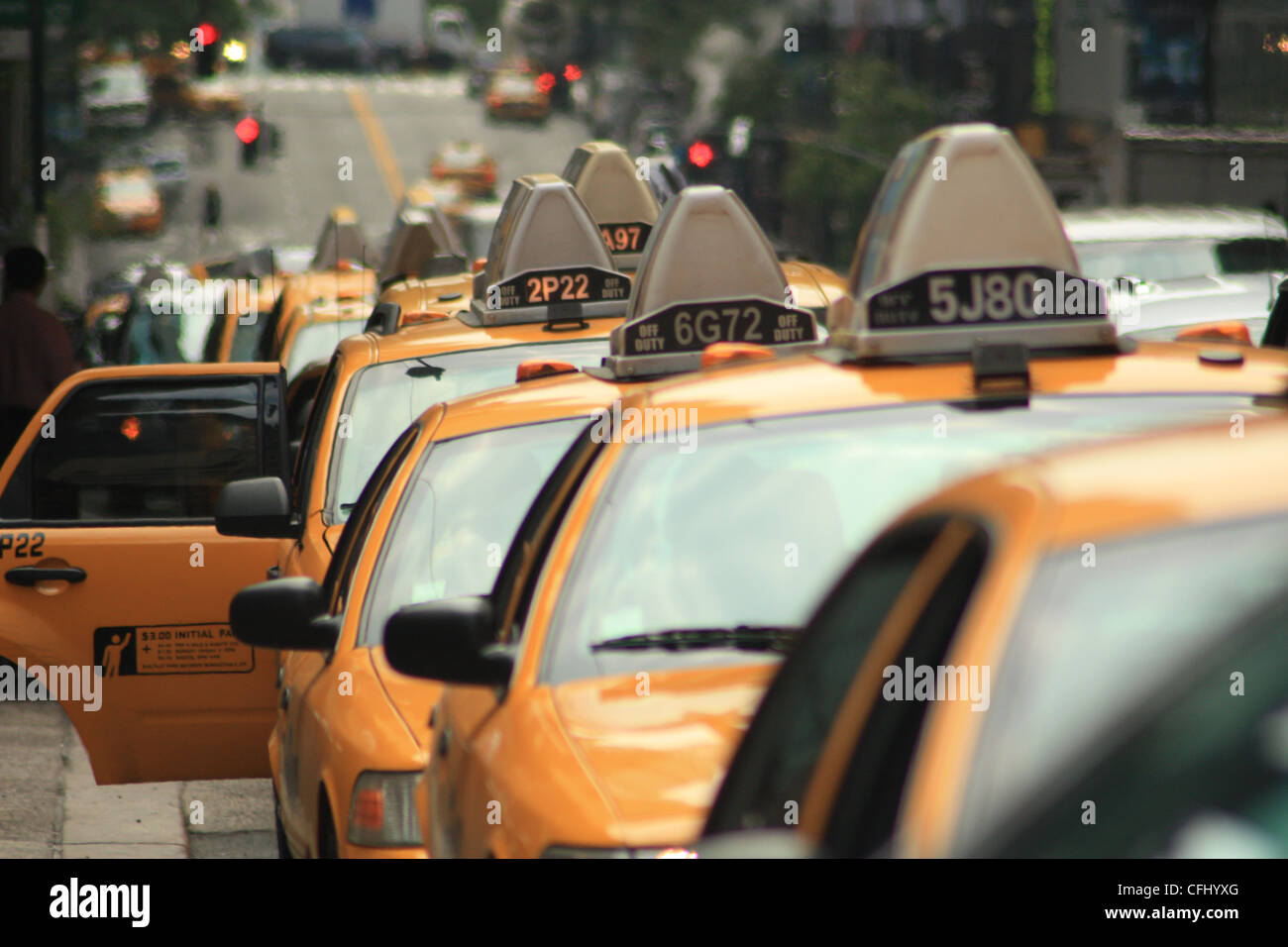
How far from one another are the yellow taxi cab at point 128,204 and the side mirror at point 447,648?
4900 cm

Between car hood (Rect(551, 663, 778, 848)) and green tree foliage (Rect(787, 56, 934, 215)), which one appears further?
green tree foliage (Rect(787, 56, 934, 215))

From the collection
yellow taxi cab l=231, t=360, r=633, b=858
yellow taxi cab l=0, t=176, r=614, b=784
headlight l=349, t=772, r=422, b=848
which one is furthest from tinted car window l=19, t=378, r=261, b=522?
headlight l=349, t=772, r=422, b=848

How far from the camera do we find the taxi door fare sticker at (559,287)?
7.51 meters

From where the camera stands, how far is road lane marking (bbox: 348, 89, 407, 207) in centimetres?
6059

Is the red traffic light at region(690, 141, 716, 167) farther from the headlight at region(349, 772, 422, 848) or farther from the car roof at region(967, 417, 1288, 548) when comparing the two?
the car roof at region(967, 417, 1288, 548)

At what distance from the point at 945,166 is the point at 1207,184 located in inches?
1063

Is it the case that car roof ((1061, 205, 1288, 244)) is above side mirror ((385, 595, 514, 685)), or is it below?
below

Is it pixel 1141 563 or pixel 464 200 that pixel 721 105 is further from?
pixel 1141 563

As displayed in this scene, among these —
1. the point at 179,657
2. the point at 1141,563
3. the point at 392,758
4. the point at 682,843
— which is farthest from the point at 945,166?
the point at 179,657

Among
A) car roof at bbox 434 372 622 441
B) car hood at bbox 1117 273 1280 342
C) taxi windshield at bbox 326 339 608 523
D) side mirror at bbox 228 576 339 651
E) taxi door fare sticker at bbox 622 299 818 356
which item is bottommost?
car hood at bbox 1117 273 1280 342

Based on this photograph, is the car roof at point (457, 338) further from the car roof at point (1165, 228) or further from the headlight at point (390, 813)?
the car roof at point (1165, 228)

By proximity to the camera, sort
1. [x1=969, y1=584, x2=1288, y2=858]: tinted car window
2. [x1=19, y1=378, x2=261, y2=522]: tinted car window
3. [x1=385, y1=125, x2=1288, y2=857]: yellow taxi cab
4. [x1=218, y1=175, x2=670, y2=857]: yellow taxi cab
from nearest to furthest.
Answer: [x1=969, y1=584, x2=1288, y2=858]: tinted car window < [x1=385, y1=125, x2=1288, y2=857]: yellow taxi cab < [x1=218, y1=175, x2=670, y2=857]: yellow taxi cab < [x1=19, y1=378, x2=261, y2=522]: tinted car window

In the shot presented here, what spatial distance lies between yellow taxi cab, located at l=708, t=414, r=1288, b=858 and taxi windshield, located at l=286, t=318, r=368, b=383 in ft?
27.8
